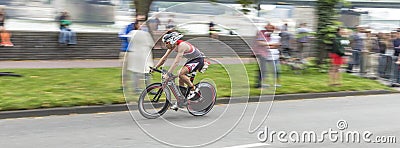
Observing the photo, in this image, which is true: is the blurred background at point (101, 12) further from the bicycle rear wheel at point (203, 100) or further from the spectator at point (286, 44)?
A: the bicycle rear wheel at point (203, 100)

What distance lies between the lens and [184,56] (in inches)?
376

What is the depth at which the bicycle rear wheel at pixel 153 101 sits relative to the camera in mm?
9688

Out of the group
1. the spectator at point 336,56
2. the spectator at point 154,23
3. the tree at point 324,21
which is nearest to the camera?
the spectator at point 154,23

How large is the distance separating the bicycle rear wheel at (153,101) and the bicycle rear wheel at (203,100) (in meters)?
0.51

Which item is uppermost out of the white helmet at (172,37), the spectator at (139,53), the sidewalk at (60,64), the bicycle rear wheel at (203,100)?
the white helmet at (172,37)

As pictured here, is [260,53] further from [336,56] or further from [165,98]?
[165,98]

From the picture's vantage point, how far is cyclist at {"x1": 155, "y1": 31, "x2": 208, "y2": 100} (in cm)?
947

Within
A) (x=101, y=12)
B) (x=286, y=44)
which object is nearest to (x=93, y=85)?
(x=286, y=44)

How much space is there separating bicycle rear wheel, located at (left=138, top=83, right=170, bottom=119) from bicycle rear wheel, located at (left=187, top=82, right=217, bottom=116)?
51cm

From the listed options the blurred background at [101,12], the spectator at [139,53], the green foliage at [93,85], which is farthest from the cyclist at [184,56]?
the blurred background at [101,12]

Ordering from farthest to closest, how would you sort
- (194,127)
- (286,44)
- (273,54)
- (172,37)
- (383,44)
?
A: (383,44) < (286,44) < (273,54) < (172,37) < (194,127)

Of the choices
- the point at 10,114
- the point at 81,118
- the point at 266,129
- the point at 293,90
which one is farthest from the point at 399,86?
the point at 10,114

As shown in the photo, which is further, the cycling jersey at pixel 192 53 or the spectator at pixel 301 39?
the spectator at pixel 301 39

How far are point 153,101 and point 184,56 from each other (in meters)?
0.99
